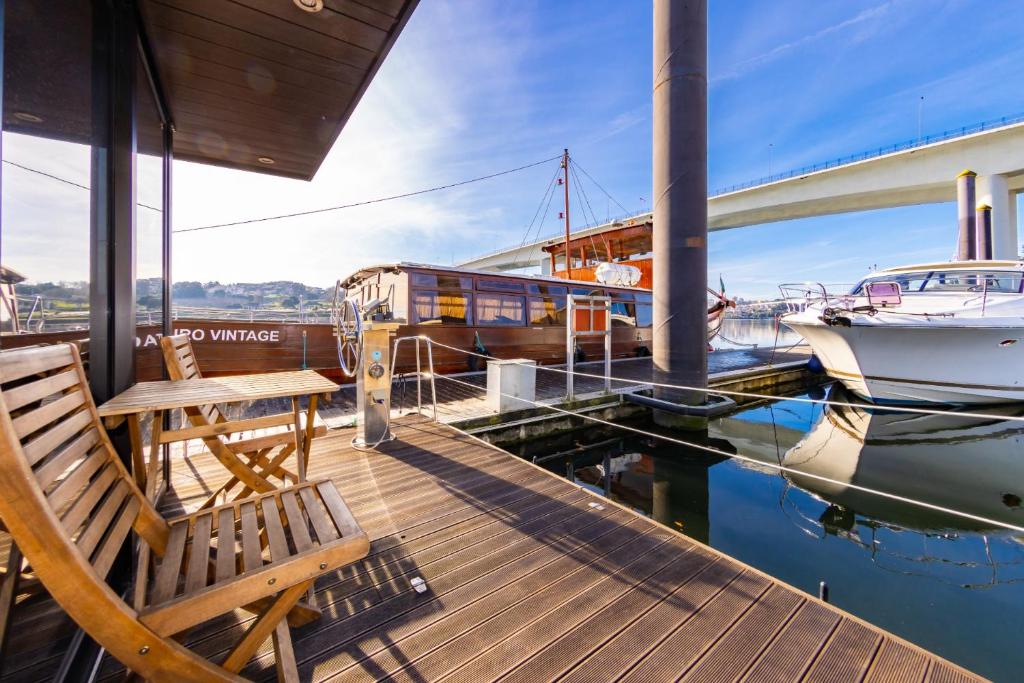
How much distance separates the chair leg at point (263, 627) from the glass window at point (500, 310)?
274 inches

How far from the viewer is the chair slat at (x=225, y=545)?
3.74ft

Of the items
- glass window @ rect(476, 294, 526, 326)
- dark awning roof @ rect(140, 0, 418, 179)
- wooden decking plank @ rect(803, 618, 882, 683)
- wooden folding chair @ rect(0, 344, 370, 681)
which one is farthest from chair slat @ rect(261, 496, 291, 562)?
glass window @ rect(476, 294, 526, 326)

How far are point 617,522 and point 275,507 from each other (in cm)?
185

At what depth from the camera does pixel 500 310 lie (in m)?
8.34

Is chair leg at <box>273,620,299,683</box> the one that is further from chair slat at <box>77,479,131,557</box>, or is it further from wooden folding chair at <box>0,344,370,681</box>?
chair slat at <box>77,479,131,557</box>

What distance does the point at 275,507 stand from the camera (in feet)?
4.96

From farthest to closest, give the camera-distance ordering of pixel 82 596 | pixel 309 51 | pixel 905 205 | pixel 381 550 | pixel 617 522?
pixel 905 205 < pixel 309 51 < pixel 617 522 < pixel 381 550 < pixel 82 596

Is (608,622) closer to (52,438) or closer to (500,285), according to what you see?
(52,438)

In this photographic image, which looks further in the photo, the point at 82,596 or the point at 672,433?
the point at 672,433

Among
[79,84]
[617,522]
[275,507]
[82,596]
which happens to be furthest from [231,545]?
[79,84]

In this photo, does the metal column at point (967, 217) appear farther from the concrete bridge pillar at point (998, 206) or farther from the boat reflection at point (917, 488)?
the boat reflection at point (917, 488)

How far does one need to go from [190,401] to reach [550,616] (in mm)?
1718

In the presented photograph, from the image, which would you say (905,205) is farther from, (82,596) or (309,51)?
(82,596)

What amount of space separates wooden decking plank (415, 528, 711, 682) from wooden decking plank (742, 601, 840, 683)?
43 centimetres
